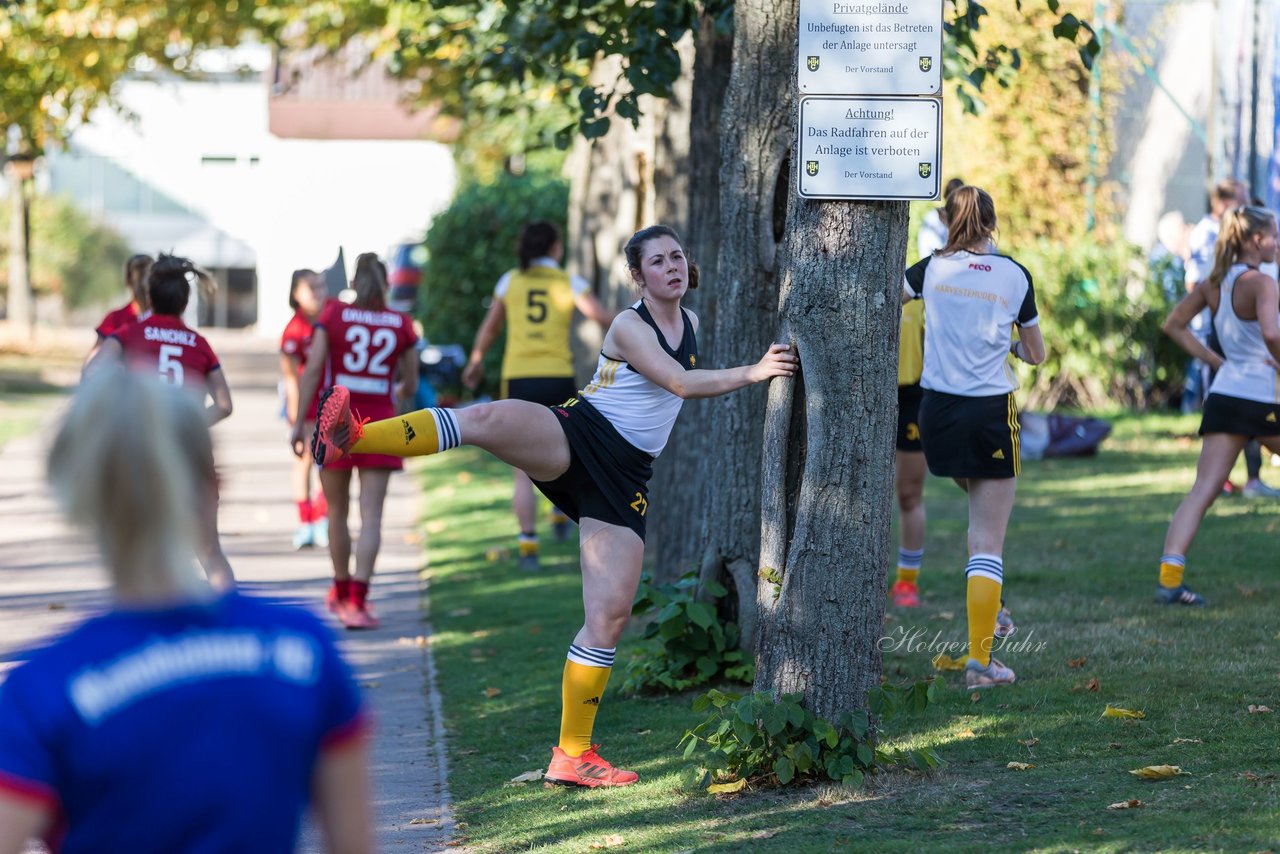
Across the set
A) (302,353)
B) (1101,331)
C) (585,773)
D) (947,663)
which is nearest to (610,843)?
(585,773)

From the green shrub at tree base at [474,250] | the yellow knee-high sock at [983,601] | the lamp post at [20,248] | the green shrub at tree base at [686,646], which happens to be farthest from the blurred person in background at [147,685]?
the lamp post at [20,248]

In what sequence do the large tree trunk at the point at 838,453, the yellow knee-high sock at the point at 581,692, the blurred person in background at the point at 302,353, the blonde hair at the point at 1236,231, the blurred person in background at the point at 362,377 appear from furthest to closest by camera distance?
the blurred person in background at the point at 302,353, the blurred person in background at the point at 362,377, the blonde hair at the point at 1236,231, the yellow knee-high sock at the point at 581,692, the large tree trunk at the point at 838,453

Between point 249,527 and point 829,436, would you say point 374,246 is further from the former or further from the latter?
point 829,436

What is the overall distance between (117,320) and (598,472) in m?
4.91

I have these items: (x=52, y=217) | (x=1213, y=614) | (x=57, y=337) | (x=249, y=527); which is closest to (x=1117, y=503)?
(x=1213, y=614)

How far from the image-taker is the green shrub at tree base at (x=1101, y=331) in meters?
18.6

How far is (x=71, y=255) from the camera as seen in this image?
5097 centimetres

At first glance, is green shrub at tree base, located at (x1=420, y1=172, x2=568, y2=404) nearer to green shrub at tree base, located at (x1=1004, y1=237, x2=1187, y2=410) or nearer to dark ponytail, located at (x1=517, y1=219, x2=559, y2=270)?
green shrub at tree base, located at (x1=1004, y1=237, x2=1187, y2=410)

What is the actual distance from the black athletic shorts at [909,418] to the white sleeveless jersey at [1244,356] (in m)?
1.52

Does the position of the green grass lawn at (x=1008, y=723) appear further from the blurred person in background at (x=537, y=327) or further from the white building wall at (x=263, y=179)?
the white building wall at (x=263, y=179)

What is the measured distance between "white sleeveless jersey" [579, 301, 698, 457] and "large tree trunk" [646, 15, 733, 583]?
2.20 m

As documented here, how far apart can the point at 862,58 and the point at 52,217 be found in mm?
48377

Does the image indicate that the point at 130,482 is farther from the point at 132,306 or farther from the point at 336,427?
the point at 132,306

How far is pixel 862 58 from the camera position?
538cm
